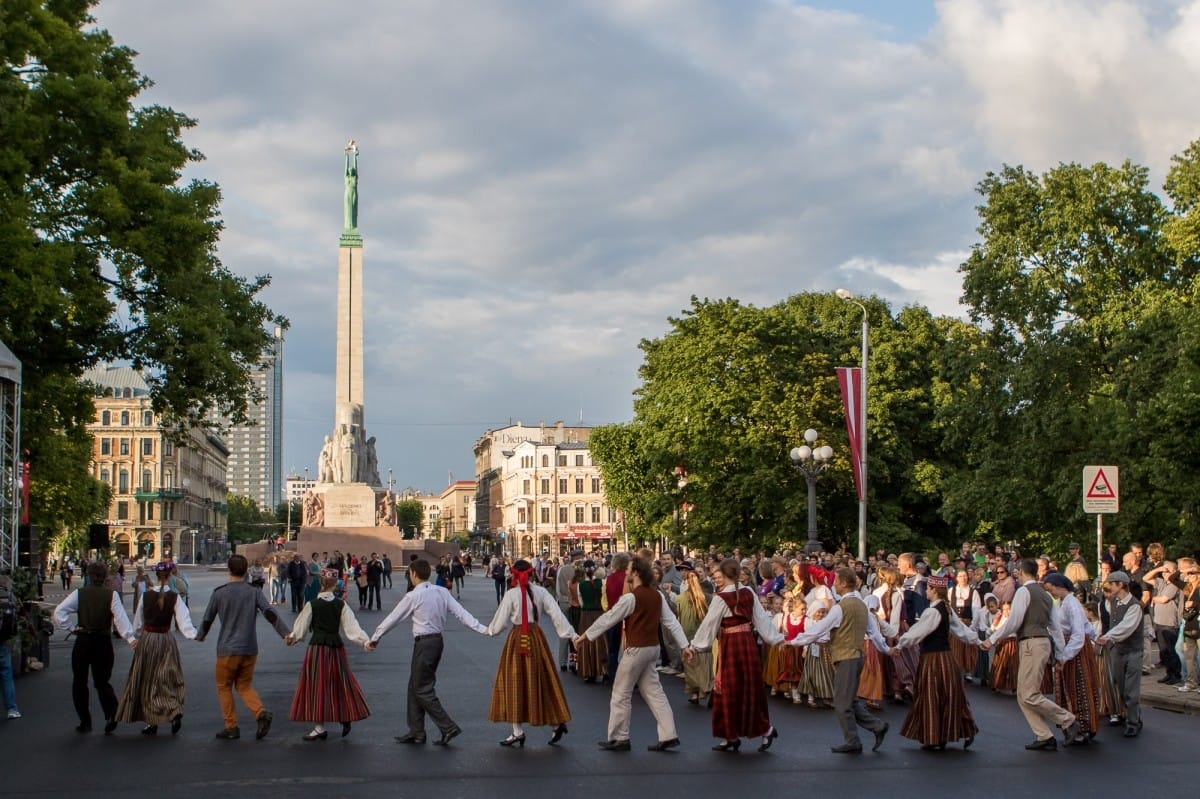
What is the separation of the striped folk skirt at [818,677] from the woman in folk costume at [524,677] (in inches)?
170

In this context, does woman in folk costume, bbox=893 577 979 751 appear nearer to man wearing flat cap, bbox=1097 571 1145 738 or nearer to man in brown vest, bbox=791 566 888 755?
man in brown vest, bbox=791 566 888 755

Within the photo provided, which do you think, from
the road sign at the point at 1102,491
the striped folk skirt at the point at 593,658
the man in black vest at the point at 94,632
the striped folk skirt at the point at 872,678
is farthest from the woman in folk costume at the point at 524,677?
the road sign at the point at 1102,491

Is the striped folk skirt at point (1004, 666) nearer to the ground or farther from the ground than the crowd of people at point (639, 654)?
nearer to the ground

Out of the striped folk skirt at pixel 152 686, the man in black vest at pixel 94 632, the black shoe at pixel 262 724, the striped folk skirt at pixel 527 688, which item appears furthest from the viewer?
the man in black vest at pixel 94 632

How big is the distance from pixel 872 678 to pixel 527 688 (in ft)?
15.8

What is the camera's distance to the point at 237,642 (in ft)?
40.8

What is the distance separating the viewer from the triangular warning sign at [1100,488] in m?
17.8

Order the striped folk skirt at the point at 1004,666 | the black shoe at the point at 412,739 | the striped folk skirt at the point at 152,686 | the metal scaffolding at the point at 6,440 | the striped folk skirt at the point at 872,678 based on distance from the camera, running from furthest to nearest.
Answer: the metal scaffolding at the point at 6,440 → the striped folk skirt at the point at 1004,666 → the striped folk skirt at the point at 872,678 → the striped folk skirt at the point at 152,686 → the black shoe at the point at 412,739

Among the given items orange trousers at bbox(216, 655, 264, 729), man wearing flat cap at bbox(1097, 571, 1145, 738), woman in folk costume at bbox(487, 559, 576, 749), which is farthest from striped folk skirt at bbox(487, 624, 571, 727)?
man wearing flat cap at bbox(1097, 571, 1145, 738)

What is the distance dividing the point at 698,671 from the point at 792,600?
1.39 meters

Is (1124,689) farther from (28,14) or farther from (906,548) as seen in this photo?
(906,548)

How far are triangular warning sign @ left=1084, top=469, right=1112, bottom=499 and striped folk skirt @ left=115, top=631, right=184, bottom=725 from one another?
11763 millimetres

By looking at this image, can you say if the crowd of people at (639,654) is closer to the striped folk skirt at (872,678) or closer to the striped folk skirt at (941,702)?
the striped folk skirt at (941,702)

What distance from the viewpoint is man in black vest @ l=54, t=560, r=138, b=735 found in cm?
1279
